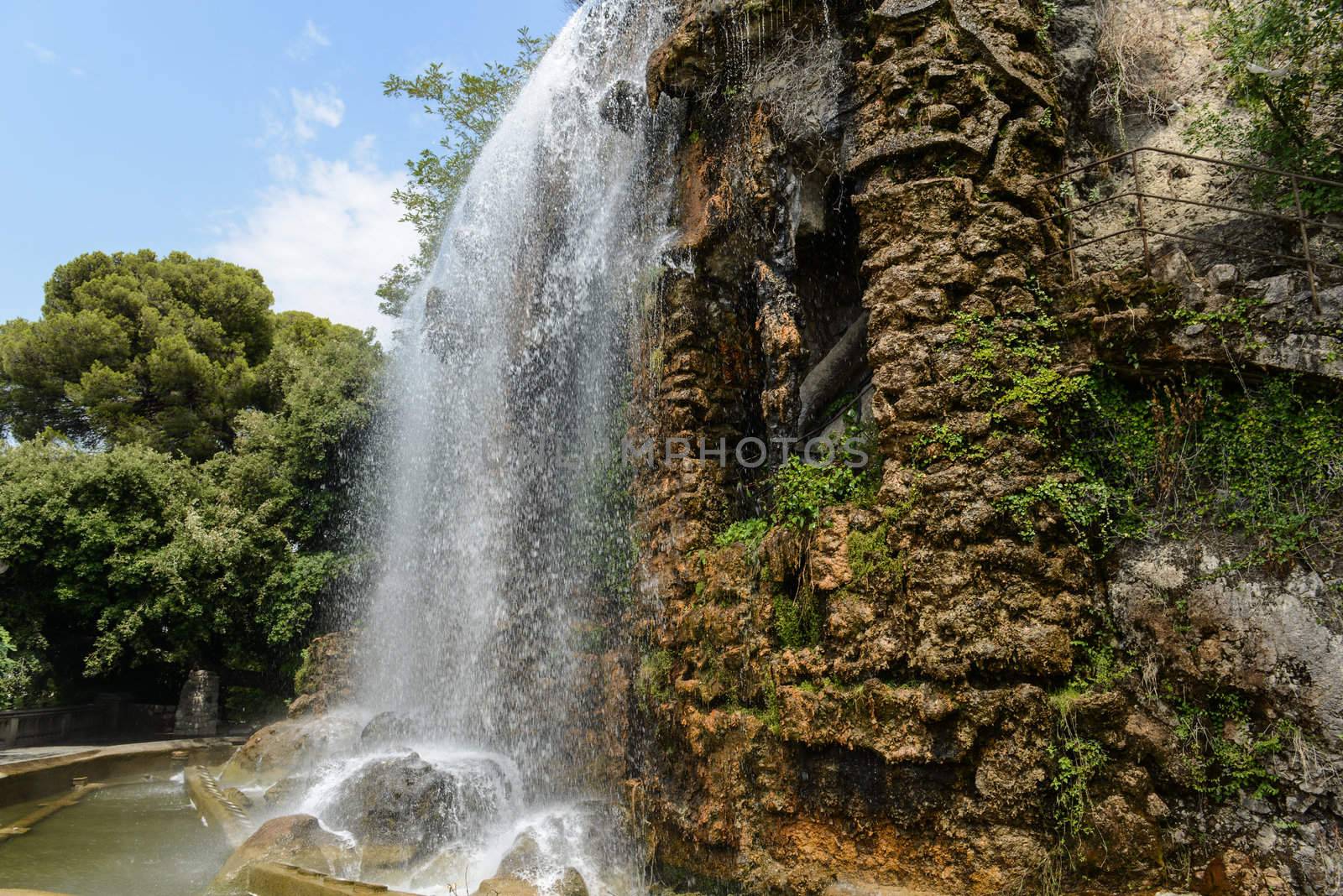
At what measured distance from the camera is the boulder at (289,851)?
711cm

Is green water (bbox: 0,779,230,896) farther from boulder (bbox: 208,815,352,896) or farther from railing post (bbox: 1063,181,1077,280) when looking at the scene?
railing post (bbox: 1063,181,1077,280)

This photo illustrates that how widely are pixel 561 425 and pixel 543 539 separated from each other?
1775mm

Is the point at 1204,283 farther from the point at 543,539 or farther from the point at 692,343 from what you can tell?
the point at 543,539

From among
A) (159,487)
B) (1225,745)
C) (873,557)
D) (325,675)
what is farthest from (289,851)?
(159,487)

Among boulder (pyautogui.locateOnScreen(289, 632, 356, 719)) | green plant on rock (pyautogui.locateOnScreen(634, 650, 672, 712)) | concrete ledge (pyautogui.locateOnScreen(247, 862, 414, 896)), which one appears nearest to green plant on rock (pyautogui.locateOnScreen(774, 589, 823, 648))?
green plant on rock (pyautogui.locateOnScreen(634, 650, 672, 712))

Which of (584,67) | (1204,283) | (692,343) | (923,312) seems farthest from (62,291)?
(1204,283)

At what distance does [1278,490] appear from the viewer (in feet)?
17.5

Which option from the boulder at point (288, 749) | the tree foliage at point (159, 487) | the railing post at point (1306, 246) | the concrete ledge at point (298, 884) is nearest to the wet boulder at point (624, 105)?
the railing post at point (1306, 246)

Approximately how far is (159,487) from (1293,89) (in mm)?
19629

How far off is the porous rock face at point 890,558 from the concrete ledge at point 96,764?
8.56 m

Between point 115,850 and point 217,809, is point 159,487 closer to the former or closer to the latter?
point 217,809

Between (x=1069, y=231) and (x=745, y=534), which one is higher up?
(x=1069, y=231)

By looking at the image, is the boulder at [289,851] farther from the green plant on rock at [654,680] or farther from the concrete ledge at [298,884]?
the green plant on rock at [654,680]

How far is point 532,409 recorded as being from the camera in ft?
41.1
